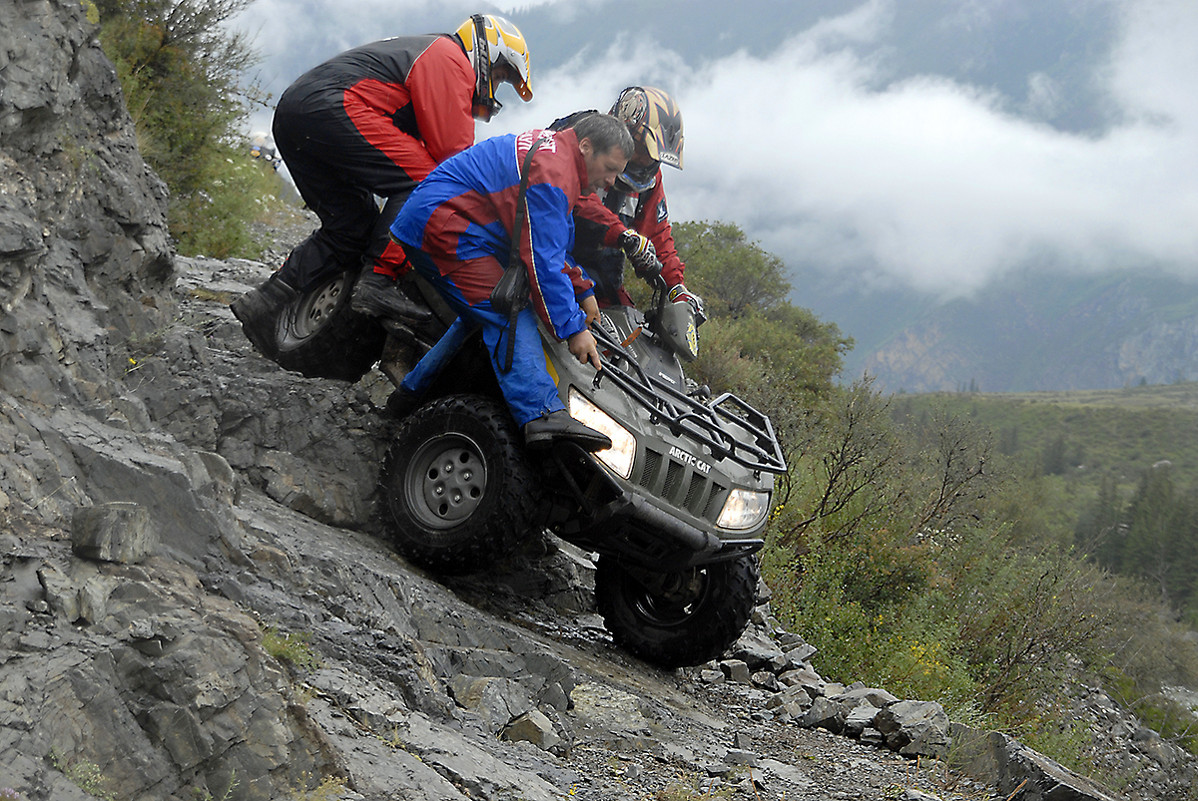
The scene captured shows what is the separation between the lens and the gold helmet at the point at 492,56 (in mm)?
6082

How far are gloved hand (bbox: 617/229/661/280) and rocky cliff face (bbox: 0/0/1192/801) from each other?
1809mm

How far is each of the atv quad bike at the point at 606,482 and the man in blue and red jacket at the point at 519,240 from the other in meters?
0.11

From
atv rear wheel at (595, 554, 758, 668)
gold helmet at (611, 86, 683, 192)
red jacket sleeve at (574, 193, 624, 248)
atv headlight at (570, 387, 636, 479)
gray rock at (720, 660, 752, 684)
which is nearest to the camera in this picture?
atv headlight at (570, 387, 636, 479)

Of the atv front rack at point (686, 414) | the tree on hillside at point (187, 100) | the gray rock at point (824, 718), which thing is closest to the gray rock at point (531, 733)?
the atv front rack at point (686, 414)

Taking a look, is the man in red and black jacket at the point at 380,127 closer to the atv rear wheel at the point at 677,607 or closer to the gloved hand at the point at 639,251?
the gloved hand at the point at 639,251

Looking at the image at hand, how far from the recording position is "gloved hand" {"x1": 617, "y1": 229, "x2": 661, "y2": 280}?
604 centimetres

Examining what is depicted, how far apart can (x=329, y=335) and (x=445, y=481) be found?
1.56 metres

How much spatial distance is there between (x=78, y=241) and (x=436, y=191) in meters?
1.81

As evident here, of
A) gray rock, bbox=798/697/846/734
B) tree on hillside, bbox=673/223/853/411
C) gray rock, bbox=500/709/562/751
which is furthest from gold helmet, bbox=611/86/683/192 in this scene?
tree on hillside, bbox=673/223/853/411

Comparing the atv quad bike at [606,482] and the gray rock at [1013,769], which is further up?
the atv quad bike at [606,482]

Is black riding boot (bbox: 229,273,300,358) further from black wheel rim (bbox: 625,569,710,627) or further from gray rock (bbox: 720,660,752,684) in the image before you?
gray rock (bbox: 720,660,752,684)

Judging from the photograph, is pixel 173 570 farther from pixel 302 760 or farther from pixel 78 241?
pixel 78 241

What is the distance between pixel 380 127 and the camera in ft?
19.3

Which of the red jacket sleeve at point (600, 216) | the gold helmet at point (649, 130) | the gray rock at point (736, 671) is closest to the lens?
the red jacket sleeve at point (600, 216)
